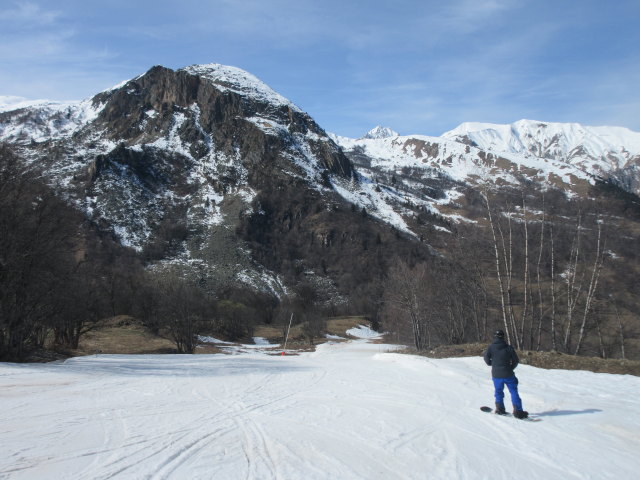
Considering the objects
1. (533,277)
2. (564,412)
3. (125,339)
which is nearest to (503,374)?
(564,412)

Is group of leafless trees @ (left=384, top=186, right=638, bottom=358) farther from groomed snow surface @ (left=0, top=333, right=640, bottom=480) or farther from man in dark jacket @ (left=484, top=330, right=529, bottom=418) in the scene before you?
man in dark jacket @ (left=484, top=330, right=529, bottom=418)

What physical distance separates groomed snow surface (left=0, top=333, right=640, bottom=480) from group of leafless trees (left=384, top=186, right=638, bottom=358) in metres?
10.7

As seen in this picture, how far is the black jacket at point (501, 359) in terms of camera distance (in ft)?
30.4

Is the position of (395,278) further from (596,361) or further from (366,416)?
(366,416)

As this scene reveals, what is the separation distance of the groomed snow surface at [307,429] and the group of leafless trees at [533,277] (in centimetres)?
1066

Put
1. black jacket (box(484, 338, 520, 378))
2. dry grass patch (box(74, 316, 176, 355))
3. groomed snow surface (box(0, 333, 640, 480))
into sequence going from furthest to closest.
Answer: dry grass patch (box(74, 316, 176, 355)) → black jacket (box(484, 338, 520, 378)) → groomed snow surface (box(0, 333, 640, 480))

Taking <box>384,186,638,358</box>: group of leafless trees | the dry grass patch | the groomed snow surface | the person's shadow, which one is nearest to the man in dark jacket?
the groomed snow surface

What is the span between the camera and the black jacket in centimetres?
927

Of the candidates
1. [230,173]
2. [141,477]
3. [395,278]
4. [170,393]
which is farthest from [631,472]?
[230,173]

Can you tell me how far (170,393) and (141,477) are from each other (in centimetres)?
645

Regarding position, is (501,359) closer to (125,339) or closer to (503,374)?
(503,374)

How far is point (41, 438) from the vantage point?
6477 mm

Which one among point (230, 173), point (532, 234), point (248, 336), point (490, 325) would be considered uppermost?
point (230, 173)

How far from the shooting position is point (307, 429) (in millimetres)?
7852
